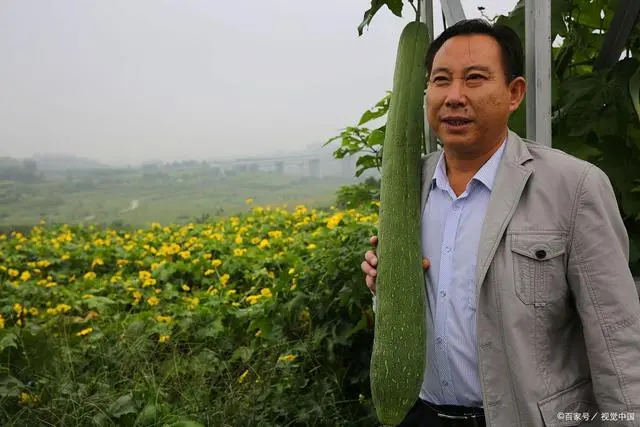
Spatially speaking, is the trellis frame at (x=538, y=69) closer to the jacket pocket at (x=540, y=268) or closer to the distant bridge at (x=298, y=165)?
the jacket pocket at (x=540, y=268)

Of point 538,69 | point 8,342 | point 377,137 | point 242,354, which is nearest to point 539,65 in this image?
point 538,69

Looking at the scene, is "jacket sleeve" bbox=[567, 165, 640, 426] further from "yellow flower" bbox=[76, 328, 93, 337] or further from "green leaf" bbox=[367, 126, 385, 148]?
"yellow flower" bbox=[76, 328, 93, 337]

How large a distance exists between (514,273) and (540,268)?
0.05 m

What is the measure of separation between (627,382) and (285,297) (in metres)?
1.99

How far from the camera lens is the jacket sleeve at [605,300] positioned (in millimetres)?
1166

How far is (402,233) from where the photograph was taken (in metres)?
1.40

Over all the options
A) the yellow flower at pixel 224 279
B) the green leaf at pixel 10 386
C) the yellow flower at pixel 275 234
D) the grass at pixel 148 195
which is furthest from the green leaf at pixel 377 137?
the yellow flower at pixel 275 234

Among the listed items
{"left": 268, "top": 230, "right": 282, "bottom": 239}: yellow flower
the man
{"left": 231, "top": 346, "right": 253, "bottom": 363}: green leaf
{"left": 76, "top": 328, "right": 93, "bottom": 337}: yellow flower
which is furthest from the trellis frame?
{"left": 268, "top": 230, "right": 282, "bottom": 239}: yellow flower

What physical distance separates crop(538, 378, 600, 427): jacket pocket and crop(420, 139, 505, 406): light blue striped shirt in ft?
0.48

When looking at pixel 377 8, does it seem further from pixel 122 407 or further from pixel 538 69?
pixel 122 407

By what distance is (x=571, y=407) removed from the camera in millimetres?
1235

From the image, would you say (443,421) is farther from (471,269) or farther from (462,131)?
(462,131)

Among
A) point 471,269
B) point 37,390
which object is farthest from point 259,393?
point 471,269

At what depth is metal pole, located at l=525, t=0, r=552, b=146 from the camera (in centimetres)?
147
